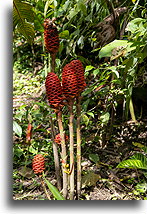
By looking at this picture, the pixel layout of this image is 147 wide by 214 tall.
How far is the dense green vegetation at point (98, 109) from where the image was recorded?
4.07 feet

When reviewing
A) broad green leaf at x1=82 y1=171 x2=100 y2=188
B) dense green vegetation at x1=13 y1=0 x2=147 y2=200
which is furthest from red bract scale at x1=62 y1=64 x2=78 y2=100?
broad green leaf at x1=82 y1=171 x2=100 y2=188

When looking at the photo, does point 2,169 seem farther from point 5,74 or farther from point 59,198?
point 5,74

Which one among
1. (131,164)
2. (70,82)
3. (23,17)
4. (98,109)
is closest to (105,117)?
(98,109)

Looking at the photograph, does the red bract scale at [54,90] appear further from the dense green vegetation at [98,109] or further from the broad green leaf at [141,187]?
the broad green leaf at [141,187]

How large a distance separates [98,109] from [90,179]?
39cm

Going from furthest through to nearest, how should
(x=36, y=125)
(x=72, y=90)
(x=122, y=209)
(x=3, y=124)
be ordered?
1. (x=36, y=125)
2. (x=3, y=124)
3. (x=122, y=209)
4. (x=72, y=90)

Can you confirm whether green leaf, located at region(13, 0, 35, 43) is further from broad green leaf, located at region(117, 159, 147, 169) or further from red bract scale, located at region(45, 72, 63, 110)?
broad green leaf, located at region(117, 159, 147, 169)

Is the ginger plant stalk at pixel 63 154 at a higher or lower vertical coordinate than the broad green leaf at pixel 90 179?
higher

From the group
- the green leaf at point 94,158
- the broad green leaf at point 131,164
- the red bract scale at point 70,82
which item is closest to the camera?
the red bract scale at point 70,82

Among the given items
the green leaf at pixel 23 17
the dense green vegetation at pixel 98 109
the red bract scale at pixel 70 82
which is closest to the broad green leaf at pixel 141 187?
the dense green vegetation at pixel 98 109

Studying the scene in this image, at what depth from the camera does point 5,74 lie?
1322 millimetres

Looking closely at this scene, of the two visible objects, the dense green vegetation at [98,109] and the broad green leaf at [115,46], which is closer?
the broad green leaf at [115,46]

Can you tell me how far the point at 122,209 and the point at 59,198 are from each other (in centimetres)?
25

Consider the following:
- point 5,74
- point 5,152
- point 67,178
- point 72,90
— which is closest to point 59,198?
point 67,178
